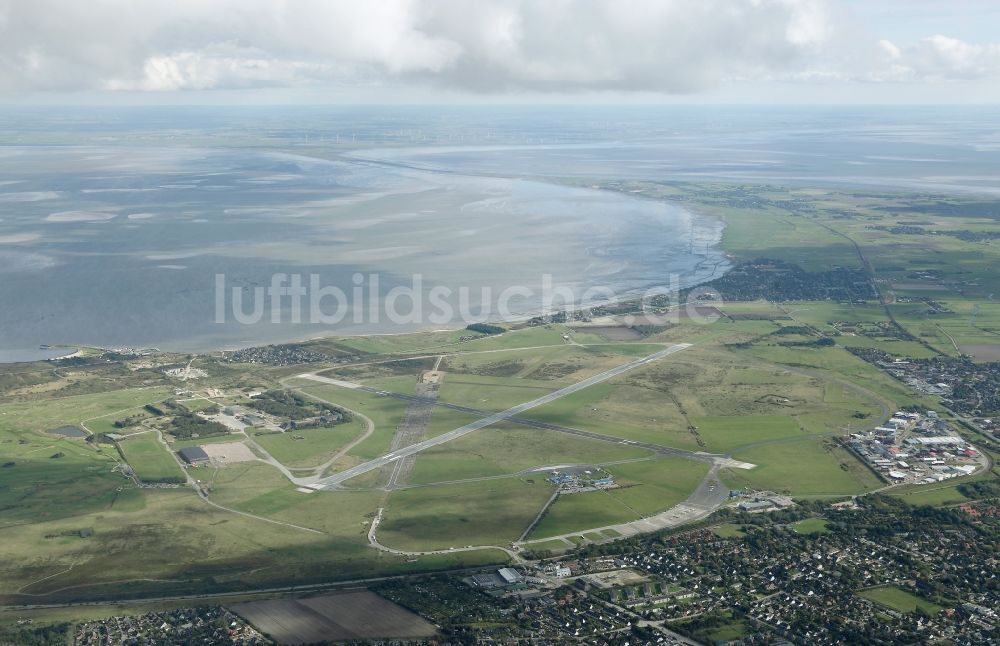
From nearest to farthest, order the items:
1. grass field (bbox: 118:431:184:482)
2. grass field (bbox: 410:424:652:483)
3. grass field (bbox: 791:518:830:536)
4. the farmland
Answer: the farmland → grass field (bbox: 791:518:830:536) → grass field (bbox: 118:431:184:482) → grass field (bbox: 410:424:652:483)

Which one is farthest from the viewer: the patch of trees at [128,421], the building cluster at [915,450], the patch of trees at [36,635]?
the patch of trees at [128,421]

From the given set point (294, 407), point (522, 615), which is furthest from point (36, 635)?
point (294, 407)

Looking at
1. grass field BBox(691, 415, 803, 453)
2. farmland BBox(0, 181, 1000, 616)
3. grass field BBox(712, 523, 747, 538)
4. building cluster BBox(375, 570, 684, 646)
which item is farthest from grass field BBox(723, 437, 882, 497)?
building cluster BBox(375, 570, 684, 646)

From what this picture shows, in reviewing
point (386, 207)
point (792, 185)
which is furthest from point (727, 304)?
point (792, 185)

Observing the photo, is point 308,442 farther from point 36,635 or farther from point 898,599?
point 898,599

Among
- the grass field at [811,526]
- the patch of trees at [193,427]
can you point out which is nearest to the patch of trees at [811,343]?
the grass field at [811,526]

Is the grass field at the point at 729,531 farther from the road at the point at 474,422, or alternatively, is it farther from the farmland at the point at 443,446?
the road at the point at 474,422

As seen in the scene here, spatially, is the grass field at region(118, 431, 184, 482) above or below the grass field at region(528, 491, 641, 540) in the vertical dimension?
below

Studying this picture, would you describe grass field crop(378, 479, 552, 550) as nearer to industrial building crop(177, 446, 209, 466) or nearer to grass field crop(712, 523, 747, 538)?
grass field crop(712, 523, 747, 538)
